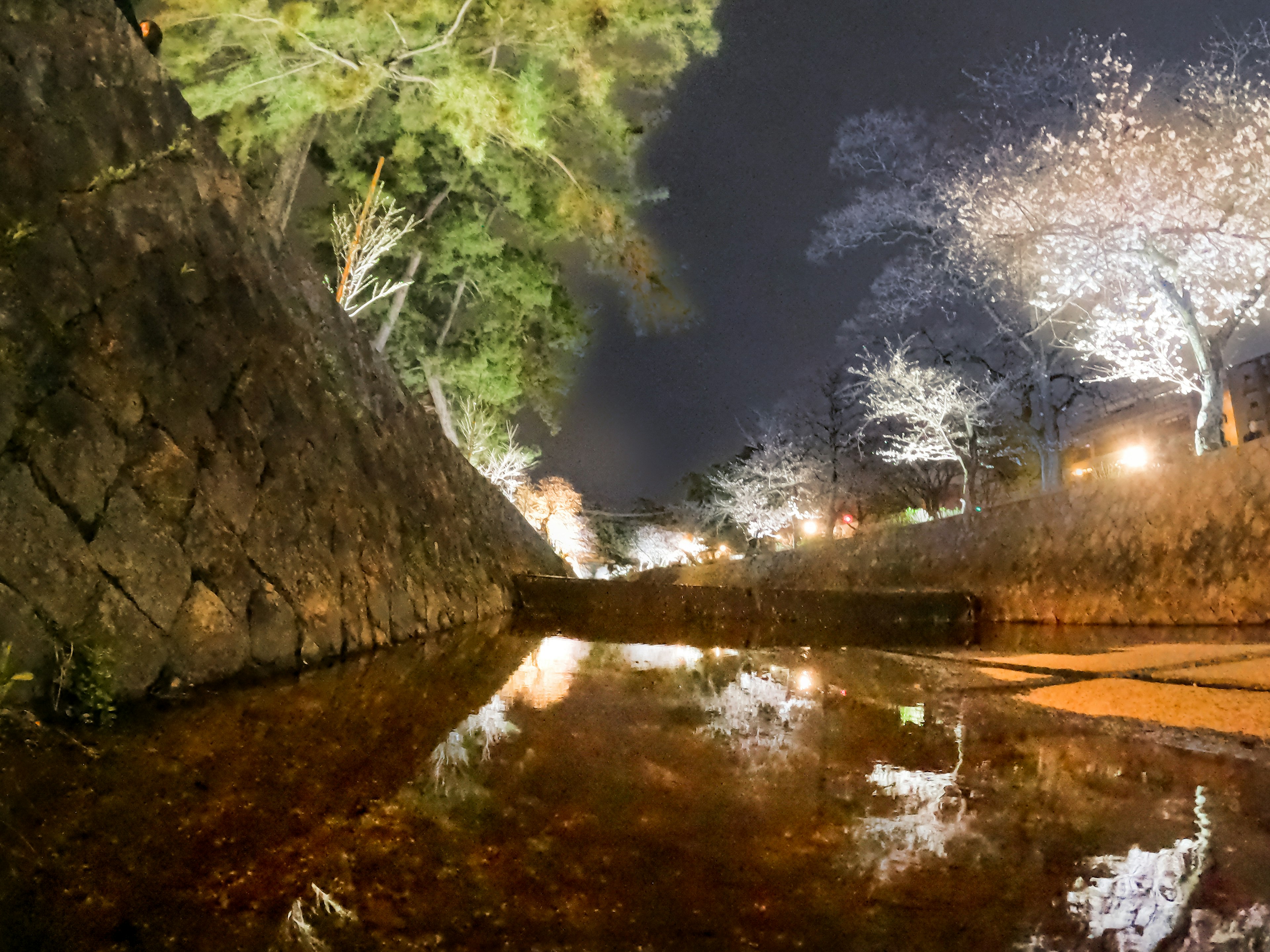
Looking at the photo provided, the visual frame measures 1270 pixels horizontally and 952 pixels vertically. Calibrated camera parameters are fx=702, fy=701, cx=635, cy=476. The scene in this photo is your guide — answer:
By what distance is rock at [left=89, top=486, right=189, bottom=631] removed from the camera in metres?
2.70

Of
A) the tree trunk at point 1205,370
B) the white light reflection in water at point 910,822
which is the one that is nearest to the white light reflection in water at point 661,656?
the white light reflection in water at point 910,822

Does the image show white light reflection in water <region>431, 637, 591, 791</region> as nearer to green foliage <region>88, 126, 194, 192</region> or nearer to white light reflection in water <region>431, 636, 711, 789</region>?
white light reflection in water <region>431, 636, 711, 789</region>

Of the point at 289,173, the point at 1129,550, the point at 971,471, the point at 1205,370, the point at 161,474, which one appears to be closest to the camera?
the point at 161,474

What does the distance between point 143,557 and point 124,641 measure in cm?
33

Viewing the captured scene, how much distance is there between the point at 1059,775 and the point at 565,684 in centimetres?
225

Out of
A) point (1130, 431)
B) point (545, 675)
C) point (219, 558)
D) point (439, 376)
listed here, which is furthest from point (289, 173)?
point (1130, 431)

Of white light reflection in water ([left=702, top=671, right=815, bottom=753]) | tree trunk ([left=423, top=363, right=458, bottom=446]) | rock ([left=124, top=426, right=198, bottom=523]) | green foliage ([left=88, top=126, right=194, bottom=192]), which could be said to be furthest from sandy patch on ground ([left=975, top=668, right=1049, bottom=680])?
tree trunk ([left=423, top=363, right=458, bottom=446])

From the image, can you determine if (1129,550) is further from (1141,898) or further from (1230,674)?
(1141,898)

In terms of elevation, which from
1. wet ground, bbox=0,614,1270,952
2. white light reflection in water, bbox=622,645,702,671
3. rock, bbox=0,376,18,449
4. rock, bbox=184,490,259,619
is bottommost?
white light reflection in water, bbox=622,645,702,671

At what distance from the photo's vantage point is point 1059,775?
2.04 metres

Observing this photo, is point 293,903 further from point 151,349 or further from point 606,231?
point 606,231

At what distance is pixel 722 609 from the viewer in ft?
25.8

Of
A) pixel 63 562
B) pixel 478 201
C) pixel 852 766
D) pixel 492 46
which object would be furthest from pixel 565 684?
pixel 478 201

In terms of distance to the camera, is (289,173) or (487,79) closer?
(487,79)
